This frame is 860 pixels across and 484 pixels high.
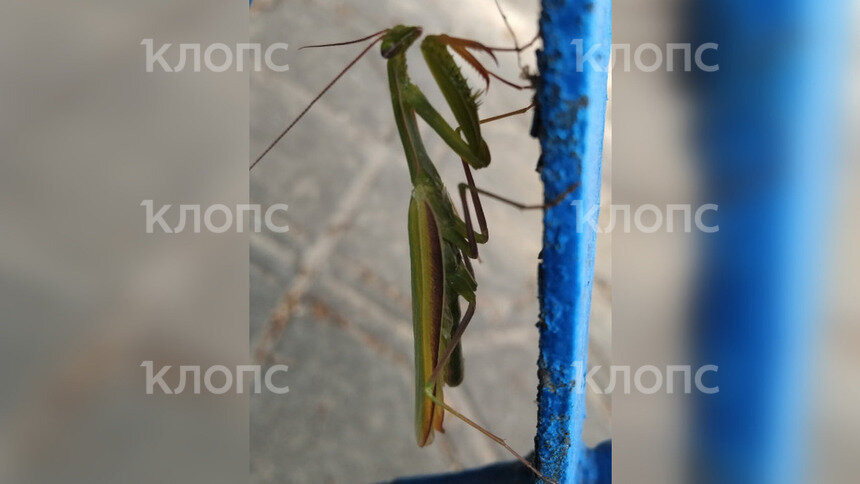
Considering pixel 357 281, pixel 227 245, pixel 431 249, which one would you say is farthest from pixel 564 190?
pixel 357 281

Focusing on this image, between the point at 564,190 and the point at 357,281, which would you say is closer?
the point at 564,190

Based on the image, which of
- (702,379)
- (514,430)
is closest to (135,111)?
(702,379)

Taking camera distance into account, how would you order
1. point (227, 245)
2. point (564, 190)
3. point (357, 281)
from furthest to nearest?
1. point (357, 281)
2. point (227, 245)
3. point (564, 190)

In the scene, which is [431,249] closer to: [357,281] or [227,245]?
[227,245]

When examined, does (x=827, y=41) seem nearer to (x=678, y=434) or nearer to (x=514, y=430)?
(x=678, y=434)

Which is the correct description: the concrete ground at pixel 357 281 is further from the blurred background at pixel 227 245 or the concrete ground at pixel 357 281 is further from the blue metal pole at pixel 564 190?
the blue metal pole at pixel 564 190

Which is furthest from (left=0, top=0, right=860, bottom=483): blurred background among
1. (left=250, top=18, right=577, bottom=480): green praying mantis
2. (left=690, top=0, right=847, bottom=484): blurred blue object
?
(left=250, top=18, right=577, bottom=480): green praying mantis
